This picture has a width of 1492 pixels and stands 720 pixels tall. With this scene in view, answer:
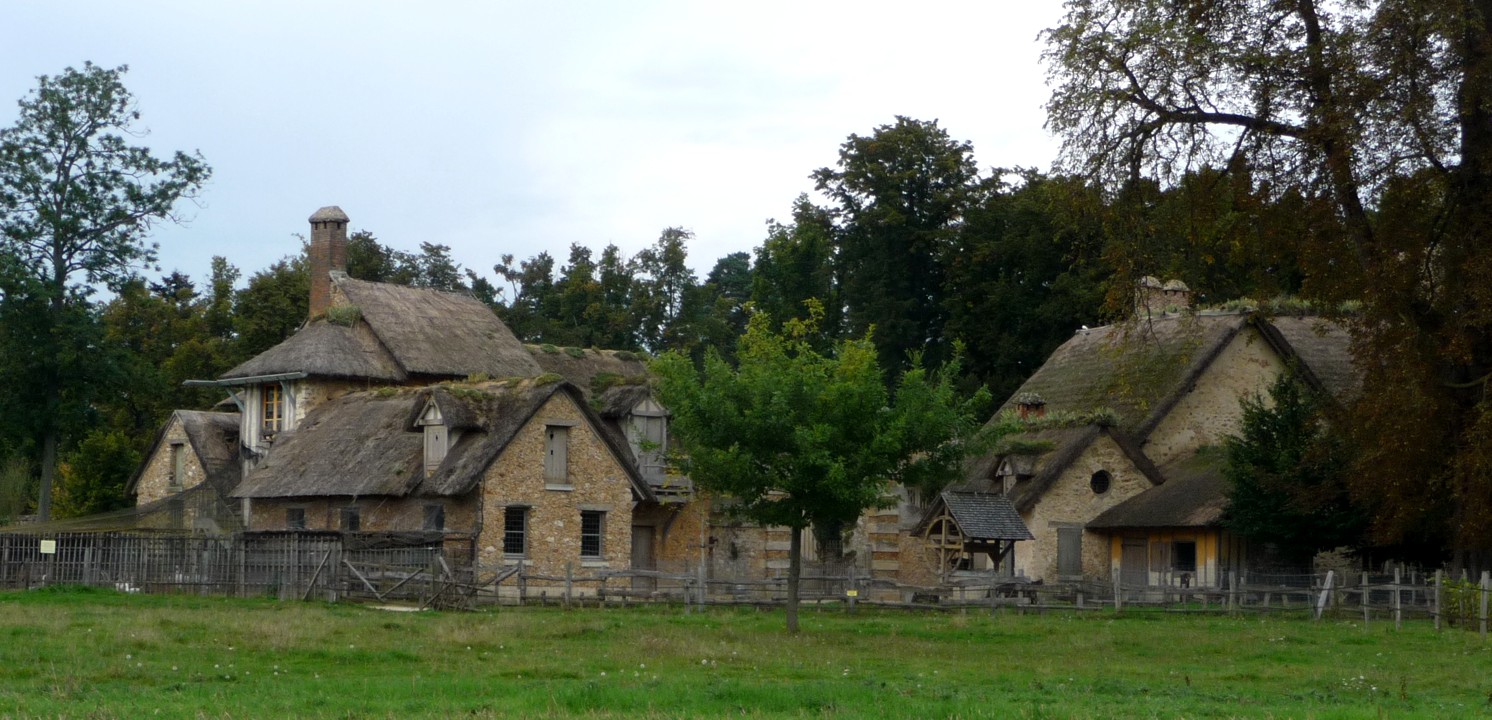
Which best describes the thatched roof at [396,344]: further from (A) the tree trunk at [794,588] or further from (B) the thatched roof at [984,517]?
(A) the tree trunk at [794,588]

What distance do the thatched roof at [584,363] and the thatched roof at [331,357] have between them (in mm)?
5380

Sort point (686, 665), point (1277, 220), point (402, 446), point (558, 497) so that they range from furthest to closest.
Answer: point (402, 446), point (558, 497), point (1277, 220), point (686, 665)

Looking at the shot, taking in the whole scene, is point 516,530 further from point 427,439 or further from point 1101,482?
point 1101,482

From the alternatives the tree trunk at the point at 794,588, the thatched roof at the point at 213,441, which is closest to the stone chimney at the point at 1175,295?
the tree trunk at the point at 794,588

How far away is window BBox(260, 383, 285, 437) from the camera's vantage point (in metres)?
50.1

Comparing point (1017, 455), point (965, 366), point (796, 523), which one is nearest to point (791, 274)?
point (965, 366)

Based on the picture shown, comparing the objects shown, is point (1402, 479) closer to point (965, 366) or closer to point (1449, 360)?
point (1449, 360)

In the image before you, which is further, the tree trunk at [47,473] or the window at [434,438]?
the tree trunk at [47,473]

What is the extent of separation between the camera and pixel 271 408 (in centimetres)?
5062

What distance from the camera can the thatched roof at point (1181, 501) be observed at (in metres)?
41.2

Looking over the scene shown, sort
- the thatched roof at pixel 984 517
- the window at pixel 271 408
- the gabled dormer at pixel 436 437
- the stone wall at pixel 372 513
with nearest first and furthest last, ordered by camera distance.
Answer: the thatched roof at pixel 984 517, the stone wall at pixel 372 513, the gabled dormer at pixel 436 437, the window at pixel 271 408

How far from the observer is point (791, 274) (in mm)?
69938

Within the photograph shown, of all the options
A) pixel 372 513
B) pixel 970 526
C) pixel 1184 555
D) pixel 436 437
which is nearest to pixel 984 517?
pixel 970 526

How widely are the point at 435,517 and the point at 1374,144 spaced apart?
2323 centimetres
